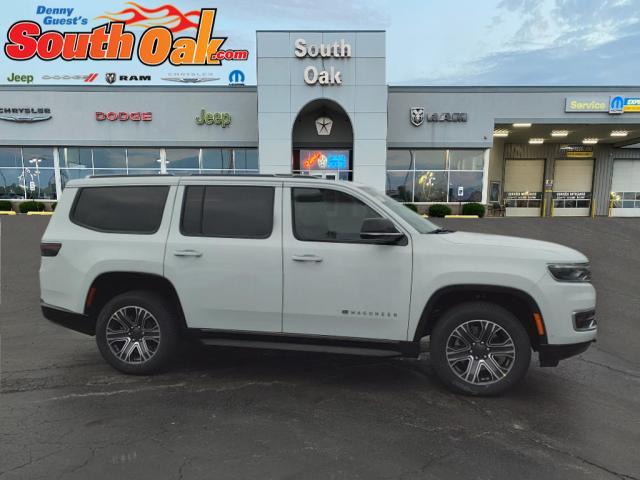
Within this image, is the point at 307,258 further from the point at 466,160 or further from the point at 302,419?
the point at 466,160

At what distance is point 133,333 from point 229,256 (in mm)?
1367

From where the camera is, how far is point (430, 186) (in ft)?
75.1

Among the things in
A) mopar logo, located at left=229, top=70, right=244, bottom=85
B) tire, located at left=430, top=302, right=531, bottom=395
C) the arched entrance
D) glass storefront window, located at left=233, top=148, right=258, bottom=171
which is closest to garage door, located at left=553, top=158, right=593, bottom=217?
the arched entrance

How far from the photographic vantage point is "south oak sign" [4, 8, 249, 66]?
25.2 meters

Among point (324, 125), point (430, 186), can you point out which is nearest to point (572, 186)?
point (430, 186)

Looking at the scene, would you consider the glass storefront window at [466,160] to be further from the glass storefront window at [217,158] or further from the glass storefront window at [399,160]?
the glass storefront window at [217,158]

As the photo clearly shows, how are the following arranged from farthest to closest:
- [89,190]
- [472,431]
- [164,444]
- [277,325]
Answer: [89,190] < [277,325] < [472,431] < [164,444]

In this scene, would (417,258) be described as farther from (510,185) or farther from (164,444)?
(510,185)

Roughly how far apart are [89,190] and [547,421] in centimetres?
505

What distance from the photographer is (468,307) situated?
392cm

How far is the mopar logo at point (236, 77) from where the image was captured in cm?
2481

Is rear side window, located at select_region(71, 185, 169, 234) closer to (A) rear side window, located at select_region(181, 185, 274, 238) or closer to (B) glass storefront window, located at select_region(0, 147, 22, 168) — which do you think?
(A) rear side window, located at select_region(181, 185, 274, 238)

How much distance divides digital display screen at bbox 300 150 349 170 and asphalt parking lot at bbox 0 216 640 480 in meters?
18.1

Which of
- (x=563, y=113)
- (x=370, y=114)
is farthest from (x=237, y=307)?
(x=563, y=113)
